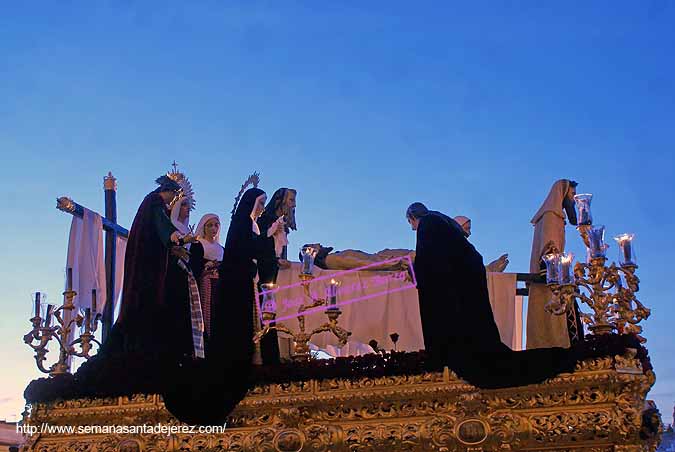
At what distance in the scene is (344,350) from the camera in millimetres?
11891

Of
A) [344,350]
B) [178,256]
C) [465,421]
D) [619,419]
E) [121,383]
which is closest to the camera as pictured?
[619,419]

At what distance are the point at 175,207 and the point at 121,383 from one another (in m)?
3.03

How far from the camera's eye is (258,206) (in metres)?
9.77

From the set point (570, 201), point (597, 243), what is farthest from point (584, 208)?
point (570, 201)

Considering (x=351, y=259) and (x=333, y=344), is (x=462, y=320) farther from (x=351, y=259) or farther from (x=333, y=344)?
(x=333, y=344)

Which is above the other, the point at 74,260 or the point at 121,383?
the point at 74,260

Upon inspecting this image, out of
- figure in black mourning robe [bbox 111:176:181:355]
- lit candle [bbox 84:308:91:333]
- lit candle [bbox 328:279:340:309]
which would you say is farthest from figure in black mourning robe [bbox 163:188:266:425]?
lit candle [bbox 84:308:91:333]

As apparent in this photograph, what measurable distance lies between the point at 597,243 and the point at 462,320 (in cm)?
147

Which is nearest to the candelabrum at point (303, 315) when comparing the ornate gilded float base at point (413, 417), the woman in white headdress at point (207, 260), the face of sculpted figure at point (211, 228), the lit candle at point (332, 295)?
the lit candle at point (332, 295)

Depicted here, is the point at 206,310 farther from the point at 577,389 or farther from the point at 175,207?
the point at 577,389

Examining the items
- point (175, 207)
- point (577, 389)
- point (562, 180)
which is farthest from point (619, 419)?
point (175, 207)

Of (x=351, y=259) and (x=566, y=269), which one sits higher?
(x=351, y=259)

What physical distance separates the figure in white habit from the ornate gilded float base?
2484mm

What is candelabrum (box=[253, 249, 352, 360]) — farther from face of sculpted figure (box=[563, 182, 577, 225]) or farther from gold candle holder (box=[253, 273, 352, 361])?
face of sculpted figure (box=[563, 182, 577, 225])
